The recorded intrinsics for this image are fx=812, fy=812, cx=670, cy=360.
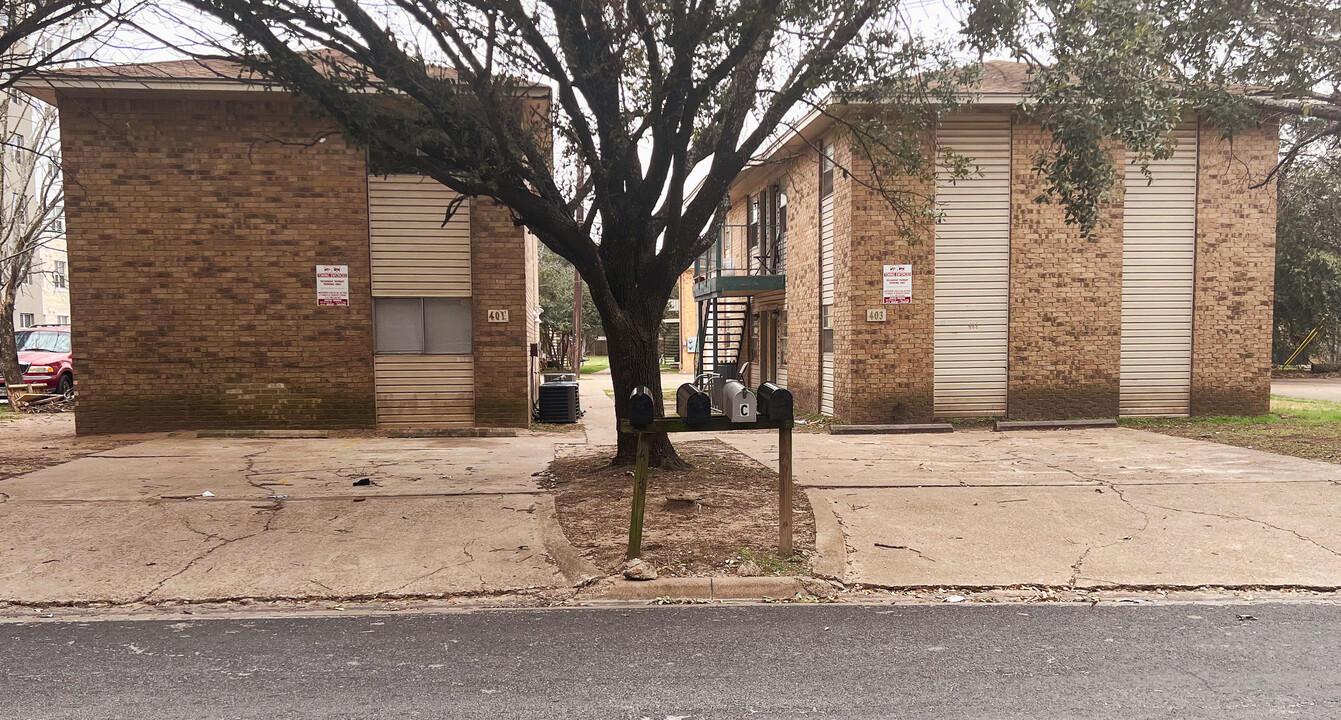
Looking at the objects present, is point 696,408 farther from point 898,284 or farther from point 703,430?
point 898,284

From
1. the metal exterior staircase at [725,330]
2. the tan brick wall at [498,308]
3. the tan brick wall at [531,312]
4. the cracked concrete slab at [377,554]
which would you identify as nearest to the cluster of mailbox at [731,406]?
the cracked concrete slab at [377,554]

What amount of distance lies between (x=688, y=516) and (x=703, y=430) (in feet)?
5.56

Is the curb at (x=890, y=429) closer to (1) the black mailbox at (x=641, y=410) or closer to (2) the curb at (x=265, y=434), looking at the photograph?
(2) the curb at (x=265, y=434)

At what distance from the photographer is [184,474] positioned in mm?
9094

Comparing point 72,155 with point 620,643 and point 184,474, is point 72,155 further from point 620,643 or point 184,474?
point 620,643

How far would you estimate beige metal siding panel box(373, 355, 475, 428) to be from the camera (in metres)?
13.5

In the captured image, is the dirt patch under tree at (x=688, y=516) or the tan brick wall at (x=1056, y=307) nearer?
the dirt patch under tree at (x=688, y=516)

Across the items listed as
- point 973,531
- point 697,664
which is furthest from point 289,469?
point 973,531

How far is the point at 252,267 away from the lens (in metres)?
12.9

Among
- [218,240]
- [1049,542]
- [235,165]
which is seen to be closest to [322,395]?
[218,240]

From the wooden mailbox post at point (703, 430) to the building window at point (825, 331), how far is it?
9.73m

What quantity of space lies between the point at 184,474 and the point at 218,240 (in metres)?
5.22

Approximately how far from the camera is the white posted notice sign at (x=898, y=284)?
13648mm

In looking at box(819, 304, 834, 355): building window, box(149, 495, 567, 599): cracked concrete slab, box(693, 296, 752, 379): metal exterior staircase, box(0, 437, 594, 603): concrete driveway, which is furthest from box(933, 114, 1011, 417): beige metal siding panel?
box(149, 495, 567, 599): cracked concrete slab
